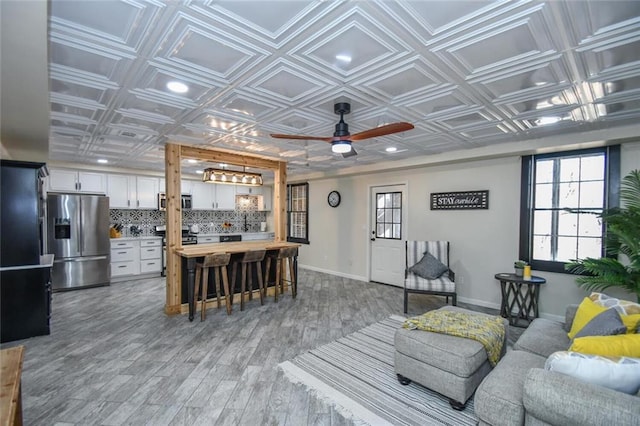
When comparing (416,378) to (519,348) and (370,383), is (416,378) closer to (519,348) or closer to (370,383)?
(370,383)

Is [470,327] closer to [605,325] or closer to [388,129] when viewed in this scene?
[605,325]

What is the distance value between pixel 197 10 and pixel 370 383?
293 centimetres

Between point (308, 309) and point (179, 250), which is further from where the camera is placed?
point (308, 309)

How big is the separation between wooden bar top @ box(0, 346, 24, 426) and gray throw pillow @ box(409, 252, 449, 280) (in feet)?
14.5

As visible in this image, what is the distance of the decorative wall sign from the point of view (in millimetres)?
4801

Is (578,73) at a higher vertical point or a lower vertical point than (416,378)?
higher

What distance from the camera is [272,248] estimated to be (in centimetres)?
486

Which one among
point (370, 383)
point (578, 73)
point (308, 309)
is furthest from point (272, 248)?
point (578, 73)

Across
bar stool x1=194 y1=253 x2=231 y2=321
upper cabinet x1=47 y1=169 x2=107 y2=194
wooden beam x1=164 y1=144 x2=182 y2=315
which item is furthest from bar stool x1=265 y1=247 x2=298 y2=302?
upper cabinet x1=47 y1=169 x2=107 y2=194

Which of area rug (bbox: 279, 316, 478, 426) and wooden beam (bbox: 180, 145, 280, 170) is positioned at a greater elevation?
wooden beam (bbox: 180, 145, 280, 170)

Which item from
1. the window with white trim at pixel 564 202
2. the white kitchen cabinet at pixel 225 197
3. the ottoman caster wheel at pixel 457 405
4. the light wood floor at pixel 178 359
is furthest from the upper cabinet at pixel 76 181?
the window with white trim at pixel 564 202

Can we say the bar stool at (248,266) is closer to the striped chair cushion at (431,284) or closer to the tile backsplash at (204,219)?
the striped chair cushion at (431,284)

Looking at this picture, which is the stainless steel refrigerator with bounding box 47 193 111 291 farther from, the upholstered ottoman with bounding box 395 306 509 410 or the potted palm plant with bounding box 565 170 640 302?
the potted palm plant with bounding box 565 170 640 302

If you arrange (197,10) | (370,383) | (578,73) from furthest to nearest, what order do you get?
(370,383)
(578,73)
(197,10)
